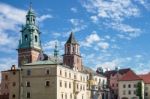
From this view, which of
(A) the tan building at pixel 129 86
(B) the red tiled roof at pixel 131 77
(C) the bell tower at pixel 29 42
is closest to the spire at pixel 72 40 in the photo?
(C) the bell tower at pixel 29 42

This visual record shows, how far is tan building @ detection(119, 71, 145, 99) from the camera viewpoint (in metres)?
112

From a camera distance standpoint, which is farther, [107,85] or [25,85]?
[107,85]

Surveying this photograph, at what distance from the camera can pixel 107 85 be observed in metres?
134

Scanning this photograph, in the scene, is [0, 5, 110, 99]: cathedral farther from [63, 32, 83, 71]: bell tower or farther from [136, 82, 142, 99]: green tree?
[136, 82, 142, 99]: green tree

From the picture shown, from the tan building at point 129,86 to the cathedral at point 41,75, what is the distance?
7463mm

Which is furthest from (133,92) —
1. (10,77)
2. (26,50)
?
(10,77)

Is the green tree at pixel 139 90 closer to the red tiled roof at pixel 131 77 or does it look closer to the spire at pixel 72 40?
the red tiled roof at pixel 131 77

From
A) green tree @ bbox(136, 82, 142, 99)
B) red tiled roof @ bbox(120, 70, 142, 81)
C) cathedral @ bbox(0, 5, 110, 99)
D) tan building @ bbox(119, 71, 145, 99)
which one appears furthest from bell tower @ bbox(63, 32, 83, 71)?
green tree @ bbox(136, 82, 142, 99)

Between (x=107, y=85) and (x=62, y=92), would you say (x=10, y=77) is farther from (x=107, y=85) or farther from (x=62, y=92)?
(x=107, y=85)

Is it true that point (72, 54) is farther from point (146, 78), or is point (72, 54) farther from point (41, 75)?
point (41, 75)

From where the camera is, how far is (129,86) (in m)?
113

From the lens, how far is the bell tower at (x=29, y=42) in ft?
359

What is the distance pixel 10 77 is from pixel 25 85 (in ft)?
19.2

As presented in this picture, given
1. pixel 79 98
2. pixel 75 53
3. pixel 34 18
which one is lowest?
pixel 79 98
